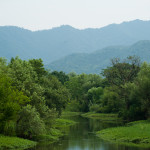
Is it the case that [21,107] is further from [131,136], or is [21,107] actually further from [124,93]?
[124,93]

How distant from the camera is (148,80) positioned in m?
72.6

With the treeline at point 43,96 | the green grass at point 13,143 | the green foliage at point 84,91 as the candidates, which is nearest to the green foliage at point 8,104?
the treeline at point 43,96

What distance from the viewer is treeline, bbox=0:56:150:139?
43438 millimetres

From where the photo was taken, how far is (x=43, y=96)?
59062mm

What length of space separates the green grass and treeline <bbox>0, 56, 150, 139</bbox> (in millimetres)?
1985

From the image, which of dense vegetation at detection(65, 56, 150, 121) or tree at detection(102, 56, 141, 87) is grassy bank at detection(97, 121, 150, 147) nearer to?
dense vegetation at detection(65, 56, 150, 121)

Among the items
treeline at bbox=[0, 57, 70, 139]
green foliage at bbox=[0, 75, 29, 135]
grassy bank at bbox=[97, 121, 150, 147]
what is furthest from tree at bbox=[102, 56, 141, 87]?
green foliage at bbox=[0, 75, 29, 135]

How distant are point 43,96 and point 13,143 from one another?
18576mm

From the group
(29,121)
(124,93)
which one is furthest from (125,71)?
(29,121)

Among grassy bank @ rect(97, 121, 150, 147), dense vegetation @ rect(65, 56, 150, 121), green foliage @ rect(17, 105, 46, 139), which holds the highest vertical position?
dense vegetation @ rect(65, 56, 150, 121)

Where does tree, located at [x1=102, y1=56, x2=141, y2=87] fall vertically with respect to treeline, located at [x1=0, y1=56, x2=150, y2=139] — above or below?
above

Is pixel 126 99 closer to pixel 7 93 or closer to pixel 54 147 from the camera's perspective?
pixel 54 147

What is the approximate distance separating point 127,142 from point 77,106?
9139 cm

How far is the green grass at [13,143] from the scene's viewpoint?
40.2 m
